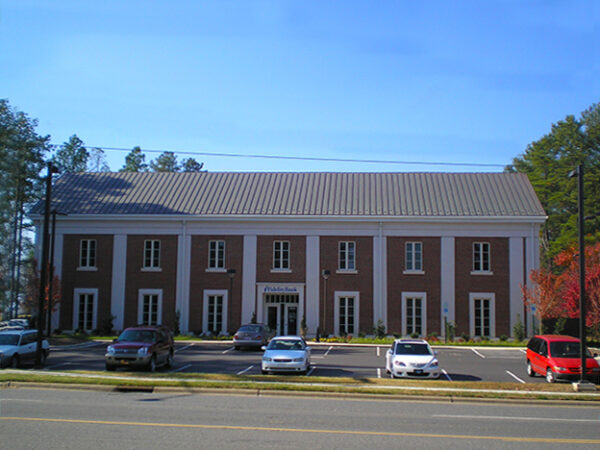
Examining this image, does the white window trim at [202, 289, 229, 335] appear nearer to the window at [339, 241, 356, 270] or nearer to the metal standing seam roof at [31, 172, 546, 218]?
the metal standing seam roof at [31, 172, 546, 218]

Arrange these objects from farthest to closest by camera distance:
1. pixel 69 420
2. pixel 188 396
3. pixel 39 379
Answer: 1. pixel 39 379
2. pixel 188 396
3. pixel 69 420

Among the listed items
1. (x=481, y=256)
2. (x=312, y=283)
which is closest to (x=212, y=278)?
(x=312, y=283)

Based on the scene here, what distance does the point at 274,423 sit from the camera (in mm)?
12578

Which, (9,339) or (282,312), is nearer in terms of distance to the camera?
(9,339)

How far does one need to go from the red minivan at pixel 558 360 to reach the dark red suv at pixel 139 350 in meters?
14.2

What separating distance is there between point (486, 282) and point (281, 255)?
1370cm

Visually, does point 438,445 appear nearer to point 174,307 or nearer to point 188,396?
point 188,396

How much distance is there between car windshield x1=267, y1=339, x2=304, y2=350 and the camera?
2275cm

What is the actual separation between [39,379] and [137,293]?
23.0 meters

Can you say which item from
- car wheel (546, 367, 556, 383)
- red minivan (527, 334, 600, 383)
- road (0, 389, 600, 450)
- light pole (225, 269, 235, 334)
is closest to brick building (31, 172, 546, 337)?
light pole (225, 269, 235, 334)

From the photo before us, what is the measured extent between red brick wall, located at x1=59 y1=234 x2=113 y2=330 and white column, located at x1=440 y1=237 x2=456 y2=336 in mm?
22649

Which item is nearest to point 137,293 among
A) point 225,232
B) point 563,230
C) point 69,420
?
point 225,232

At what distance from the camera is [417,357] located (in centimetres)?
2141

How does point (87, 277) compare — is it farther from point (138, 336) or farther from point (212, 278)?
point (138, 336)
